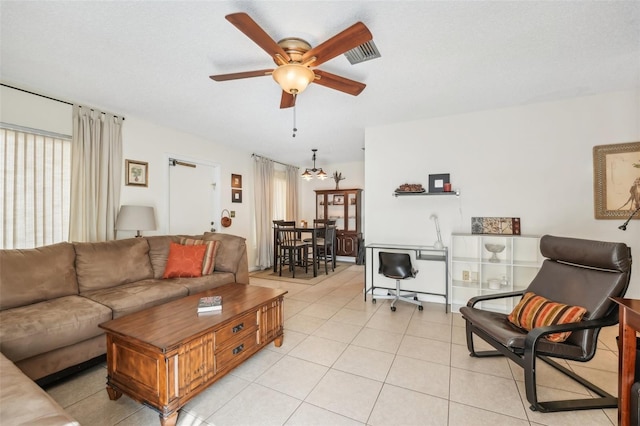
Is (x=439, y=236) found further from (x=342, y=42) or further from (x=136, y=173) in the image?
(x=136, y=173)

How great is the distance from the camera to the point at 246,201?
5328mm

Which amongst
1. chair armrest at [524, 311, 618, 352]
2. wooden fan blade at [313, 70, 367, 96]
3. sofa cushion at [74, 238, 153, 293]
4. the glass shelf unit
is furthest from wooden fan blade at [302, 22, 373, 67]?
sofa cushion at [74, 238, 153, 293]

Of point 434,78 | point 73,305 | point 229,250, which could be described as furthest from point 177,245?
point 434,78

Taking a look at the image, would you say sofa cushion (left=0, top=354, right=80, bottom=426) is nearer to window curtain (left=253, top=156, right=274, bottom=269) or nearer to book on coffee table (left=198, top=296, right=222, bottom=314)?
book on coffee table (left=198, top=296, right=222, bottom=314)

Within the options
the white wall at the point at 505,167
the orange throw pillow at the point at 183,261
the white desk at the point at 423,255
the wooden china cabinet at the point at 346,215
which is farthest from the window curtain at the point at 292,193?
the orange throw pillow at the point at 183,261

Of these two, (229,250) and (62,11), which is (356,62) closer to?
(62,11)

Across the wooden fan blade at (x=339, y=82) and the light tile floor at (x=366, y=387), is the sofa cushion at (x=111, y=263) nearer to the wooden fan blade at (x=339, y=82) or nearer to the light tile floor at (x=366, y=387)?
the light tile floor at (x=366, y=387)

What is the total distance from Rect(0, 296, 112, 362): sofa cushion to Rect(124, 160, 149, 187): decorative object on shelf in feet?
5.76

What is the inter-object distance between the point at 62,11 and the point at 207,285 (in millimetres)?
2517

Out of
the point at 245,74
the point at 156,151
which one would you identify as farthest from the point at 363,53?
the point at 156,151

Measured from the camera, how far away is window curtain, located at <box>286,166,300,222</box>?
21.8 ft

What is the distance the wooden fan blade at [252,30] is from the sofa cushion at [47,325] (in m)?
2.33

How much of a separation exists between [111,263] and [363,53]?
3.14 meters

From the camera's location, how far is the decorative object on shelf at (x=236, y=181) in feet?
16.5
